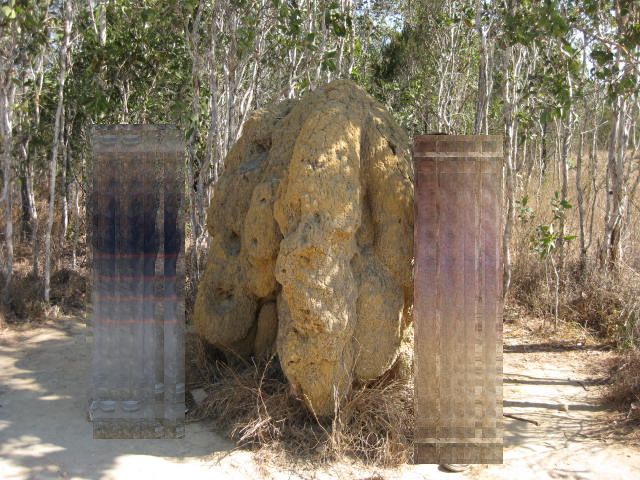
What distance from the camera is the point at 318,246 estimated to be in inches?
152

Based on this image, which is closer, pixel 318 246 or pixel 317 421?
pixel 318 246

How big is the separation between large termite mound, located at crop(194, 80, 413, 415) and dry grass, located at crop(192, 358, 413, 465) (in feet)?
0.47

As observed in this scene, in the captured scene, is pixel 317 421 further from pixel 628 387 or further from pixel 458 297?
pixel 628 387

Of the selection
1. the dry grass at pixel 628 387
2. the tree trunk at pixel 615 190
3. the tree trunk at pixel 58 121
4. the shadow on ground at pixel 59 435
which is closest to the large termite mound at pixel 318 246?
the shadow on ground at pixel 59 435

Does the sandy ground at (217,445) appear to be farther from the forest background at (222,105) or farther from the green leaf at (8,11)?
the green leaf at (8,11)

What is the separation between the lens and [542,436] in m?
4.39

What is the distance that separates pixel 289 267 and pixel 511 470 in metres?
1.71

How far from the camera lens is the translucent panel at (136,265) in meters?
4.09

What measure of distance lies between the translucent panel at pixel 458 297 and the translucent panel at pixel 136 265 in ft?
4.84

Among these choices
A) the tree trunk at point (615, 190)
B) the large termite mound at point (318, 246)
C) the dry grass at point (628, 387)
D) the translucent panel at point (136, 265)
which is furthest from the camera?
the tree trunk at point (615, 190)

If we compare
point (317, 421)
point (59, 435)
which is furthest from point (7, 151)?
point (317, 421)

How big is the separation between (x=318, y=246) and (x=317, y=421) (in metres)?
1.04

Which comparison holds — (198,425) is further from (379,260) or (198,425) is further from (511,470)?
(511,470)

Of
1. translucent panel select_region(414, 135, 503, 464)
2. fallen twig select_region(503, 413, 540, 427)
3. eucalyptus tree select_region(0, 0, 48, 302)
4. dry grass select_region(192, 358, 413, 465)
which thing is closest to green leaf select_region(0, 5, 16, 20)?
eucalyptus tree select_region(0, 0, 48, 302)
